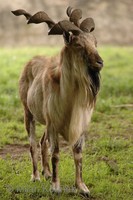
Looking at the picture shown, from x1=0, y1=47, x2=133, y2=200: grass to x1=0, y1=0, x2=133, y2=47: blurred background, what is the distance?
38.5 feet

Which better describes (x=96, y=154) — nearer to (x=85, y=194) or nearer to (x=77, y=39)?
(x=85, y=194)

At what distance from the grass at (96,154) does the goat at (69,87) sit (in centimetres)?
25

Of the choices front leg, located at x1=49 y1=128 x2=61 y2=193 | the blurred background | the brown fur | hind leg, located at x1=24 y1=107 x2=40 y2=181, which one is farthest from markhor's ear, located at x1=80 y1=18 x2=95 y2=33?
the blurred background

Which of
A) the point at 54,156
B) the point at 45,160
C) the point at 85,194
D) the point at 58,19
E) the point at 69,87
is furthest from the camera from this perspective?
the point at 58,19

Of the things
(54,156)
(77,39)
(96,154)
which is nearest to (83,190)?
(54,156)

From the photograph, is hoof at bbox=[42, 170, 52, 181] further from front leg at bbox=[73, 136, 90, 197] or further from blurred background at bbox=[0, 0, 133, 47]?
blurred background at bbox=[0, 0, 133, 47]

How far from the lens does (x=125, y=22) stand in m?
27.2

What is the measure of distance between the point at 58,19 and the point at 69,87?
21.3m

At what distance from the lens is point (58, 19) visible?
26781 millimetres

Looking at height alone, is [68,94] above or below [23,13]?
below

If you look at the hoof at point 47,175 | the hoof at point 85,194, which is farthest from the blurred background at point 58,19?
the hoof at point 85,194

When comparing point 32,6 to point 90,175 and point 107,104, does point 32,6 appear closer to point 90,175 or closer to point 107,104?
point 107,104

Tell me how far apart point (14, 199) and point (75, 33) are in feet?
6.46

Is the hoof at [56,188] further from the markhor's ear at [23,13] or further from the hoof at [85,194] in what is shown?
the markhor's ear at [23,13]
